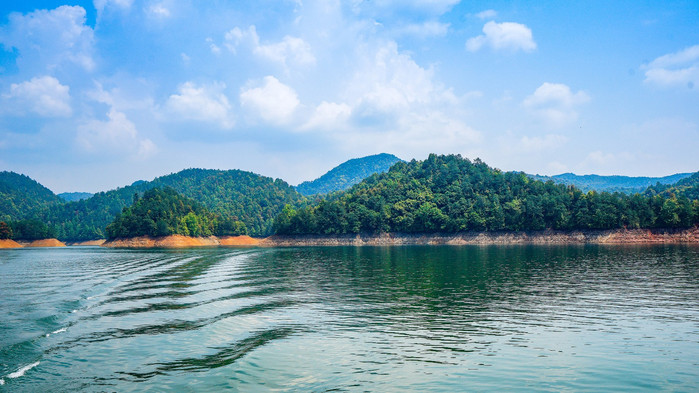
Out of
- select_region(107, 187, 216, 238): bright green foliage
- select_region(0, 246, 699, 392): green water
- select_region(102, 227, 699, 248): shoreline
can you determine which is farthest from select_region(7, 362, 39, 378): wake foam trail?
select_region(107, 187, 216, 238): bright green foliage

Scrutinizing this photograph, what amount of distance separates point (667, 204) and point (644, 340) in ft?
427

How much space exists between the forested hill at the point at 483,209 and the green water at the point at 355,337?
104 meters

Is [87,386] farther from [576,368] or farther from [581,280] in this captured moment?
[581,280]

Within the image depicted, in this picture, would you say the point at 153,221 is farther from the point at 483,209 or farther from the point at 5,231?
the point at 483,209

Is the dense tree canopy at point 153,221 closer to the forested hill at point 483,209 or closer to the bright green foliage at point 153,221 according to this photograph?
the bright green foliage at point 153,221

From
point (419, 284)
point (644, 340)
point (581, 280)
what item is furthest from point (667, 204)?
Result: point (644, 340)

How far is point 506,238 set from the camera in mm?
149250

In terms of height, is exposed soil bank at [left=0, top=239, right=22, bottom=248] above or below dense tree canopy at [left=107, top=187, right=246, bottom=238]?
below

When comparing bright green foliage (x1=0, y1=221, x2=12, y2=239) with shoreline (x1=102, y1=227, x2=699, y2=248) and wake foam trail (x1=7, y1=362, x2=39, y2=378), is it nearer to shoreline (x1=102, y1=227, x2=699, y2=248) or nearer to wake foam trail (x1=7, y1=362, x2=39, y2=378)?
shoreline (x1=102, y1=227, x2=699, y2=248)

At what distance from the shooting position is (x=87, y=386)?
14.8 meters

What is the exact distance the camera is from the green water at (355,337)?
15469 mm

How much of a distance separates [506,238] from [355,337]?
454ft

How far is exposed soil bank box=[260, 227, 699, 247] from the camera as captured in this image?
411 ft

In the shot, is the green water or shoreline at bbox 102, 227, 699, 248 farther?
shoreline at bbox 102, 227, 699, 248
